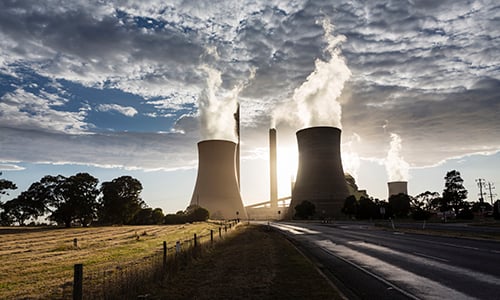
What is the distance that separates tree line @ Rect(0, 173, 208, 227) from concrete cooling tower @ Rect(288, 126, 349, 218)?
1929 cm

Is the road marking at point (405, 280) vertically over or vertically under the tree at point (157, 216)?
under

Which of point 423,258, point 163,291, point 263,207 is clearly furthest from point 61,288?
point 263,207

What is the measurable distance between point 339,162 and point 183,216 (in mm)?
27634

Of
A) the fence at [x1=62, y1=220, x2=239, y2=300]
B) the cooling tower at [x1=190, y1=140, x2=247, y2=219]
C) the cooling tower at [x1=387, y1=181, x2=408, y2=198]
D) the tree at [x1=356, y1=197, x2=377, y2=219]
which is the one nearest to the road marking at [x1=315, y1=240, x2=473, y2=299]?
the fence at [x1=62, y1=220, x2=239, y2=300]

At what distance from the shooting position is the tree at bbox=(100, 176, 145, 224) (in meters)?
65.0

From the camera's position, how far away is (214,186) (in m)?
65.9

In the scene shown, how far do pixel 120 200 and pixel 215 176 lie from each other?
Result: 50.7 ft

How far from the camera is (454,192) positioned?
79125mm

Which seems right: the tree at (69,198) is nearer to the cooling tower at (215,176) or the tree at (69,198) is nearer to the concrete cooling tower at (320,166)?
the cooling tower at (215,176)

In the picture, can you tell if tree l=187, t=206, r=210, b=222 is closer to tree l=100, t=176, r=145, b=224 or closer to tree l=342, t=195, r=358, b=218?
tree l=100, t=176, r=145, b=224

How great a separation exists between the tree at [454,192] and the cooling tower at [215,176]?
41.5m

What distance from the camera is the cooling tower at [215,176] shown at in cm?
6500

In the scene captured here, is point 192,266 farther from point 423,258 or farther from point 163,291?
point 423,258

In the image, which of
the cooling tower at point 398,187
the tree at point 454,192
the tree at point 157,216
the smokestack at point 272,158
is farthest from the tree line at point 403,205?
the smokestack at point 272,158
